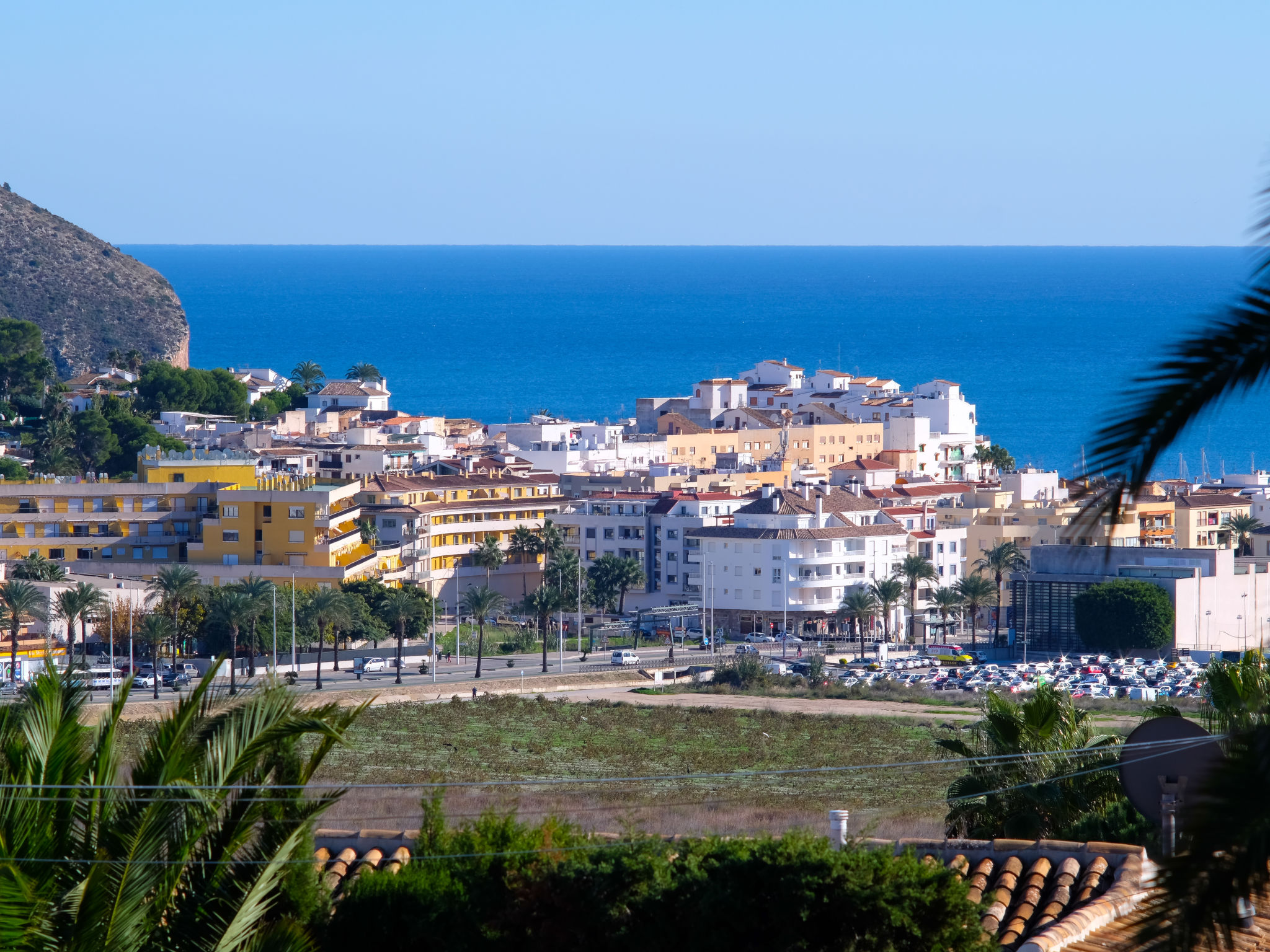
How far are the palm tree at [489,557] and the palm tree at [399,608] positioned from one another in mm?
7094

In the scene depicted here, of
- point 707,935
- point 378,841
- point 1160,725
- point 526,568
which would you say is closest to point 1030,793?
point 1160,725

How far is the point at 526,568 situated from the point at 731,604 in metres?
7.16

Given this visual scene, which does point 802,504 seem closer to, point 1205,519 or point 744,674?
point 744,674

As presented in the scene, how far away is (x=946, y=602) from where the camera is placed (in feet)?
192

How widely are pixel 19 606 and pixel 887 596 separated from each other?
2445 cm

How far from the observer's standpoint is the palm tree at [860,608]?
5828 cm

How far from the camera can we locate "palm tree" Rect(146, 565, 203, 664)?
49.0m

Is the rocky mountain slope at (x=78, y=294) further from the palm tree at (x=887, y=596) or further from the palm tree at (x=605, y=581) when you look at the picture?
the palm tree at (x=887, y=596)

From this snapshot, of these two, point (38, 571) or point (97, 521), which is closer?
point (38, 571)

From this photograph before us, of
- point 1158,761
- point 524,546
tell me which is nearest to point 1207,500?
point 524,546

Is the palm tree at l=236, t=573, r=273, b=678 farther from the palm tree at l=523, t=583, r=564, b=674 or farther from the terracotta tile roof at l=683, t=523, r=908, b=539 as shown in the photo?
the terracotta tile roof at l=683, t=523, r=908, b=539

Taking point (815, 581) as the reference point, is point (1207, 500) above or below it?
above

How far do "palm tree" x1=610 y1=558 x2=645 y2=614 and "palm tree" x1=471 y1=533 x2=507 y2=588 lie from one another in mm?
3765

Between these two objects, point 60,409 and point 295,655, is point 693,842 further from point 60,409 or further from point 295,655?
point 60,409
